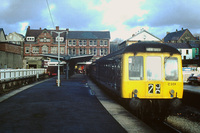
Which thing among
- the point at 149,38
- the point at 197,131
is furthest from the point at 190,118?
the point at 149,38

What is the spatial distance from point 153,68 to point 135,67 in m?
0.71

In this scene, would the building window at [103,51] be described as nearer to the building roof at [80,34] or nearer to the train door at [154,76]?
the building roof at [80,34]

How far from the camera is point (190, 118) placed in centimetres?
1139

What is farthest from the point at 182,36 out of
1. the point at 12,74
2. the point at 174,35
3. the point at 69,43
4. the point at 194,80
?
the point at 12,74

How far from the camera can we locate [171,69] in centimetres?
920

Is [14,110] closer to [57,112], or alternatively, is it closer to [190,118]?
[57,112]

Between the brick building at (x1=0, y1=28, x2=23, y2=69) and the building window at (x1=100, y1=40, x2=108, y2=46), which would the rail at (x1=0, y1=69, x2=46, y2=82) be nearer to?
the brick building at (x1=0, y1=28, x2=23, y2=69)

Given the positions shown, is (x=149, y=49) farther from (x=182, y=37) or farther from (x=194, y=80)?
(x=182, y=37)

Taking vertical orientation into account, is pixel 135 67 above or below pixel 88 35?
below

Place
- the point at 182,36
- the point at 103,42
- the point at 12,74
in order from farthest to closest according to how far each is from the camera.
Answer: the point at 182,36 < the point at 103,42 < the point at 12,74

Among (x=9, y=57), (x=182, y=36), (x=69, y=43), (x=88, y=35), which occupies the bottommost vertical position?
(x=9, y=57)

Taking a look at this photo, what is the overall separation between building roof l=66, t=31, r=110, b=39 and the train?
62.1 m

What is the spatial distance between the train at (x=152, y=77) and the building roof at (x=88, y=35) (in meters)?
62.1

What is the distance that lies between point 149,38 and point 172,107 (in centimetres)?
6121
